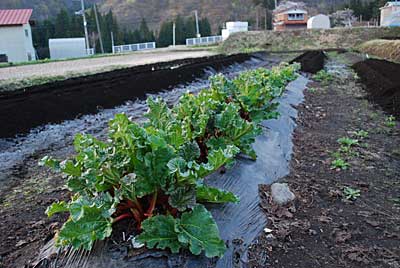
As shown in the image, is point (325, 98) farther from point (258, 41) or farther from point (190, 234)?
point (258, 41)

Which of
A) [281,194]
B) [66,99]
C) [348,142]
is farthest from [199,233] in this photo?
[66,99]

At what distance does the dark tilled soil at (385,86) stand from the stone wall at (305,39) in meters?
15.5

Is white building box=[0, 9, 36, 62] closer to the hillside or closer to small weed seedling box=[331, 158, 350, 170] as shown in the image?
small weed seedling box=[331, 158, 350, 170]

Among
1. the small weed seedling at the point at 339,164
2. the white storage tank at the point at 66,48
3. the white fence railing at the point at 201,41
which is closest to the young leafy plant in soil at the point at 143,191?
the small weed seedling at the point at 339,164

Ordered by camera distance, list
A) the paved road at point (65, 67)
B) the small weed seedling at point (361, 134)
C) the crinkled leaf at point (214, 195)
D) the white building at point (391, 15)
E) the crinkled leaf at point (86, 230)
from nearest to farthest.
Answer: the crinkled leaf at point (86, 230) < the crinkled leaf at point (214, 195) < the small weed seedling at point (361, 134) < the paved road at point (65, 67) < the white building at point (391, 15)

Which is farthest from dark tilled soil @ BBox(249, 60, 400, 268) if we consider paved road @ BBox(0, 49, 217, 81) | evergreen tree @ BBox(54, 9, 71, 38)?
evergreen tree @ BBox(54, 9, 71, 38)

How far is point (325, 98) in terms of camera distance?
340 inches

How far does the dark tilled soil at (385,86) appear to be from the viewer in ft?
24.0

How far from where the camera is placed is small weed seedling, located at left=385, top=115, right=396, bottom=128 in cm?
590

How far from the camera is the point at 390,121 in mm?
6188

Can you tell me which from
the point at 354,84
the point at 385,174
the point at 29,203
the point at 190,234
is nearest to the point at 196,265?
the point at 190,234

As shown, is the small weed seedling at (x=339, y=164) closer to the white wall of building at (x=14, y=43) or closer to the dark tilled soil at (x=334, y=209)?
the dark tilled soil at (x=334, y=209)

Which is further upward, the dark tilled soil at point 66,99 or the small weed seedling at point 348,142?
the dark tilled soil at point 66,99

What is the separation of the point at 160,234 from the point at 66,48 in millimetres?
36311
